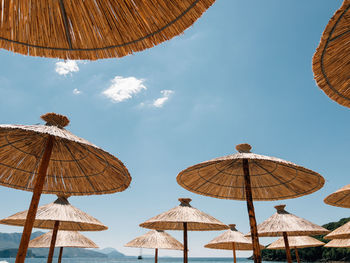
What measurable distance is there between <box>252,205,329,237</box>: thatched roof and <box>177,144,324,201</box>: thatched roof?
3.21 m

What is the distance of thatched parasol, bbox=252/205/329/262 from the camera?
7949 mm

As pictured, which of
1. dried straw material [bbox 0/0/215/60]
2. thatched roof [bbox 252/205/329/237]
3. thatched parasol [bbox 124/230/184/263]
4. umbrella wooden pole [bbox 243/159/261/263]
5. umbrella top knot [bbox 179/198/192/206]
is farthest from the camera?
thatched parasol [bbox 124/230/184/263]

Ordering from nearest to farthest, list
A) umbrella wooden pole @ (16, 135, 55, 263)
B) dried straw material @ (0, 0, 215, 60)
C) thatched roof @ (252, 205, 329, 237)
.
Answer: dried straw material @ (0, 0, 215, 60) < umbrella wooden pole @ (16, 135, 55, 263) < thatched roof @ (252, 205, 329, 237)

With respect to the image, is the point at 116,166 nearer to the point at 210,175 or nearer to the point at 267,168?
the point at 210,175

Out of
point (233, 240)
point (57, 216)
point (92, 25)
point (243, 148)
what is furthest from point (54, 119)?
point (233, 240)

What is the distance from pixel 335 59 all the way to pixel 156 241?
1137 cm

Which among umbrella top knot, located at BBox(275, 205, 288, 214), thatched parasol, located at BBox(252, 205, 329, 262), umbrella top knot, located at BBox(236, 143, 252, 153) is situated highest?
umbrella top knot, located at BBox(236, 143, 252, 153)

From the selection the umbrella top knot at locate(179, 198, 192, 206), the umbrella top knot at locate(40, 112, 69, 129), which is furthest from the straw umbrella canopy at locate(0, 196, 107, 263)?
the umbrella top knot at locate(40, 112, 69, 129)

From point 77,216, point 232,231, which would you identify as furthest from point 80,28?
point 232,231

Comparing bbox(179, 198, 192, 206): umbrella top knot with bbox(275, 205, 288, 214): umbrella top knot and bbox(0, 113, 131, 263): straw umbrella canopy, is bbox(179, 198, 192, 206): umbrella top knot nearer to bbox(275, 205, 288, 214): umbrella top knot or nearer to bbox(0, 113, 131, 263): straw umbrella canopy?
bbox(275, 205, 288, 214): umbrella top knot

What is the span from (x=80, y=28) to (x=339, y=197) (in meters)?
6.99

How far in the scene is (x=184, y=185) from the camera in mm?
5309

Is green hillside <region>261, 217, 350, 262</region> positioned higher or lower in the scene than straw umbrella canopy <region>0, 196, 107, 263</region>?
lower

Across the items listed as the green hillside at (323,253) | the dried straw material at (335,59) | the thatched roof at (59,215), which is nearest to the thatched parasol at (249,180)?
the dried straw material at (335,59)
